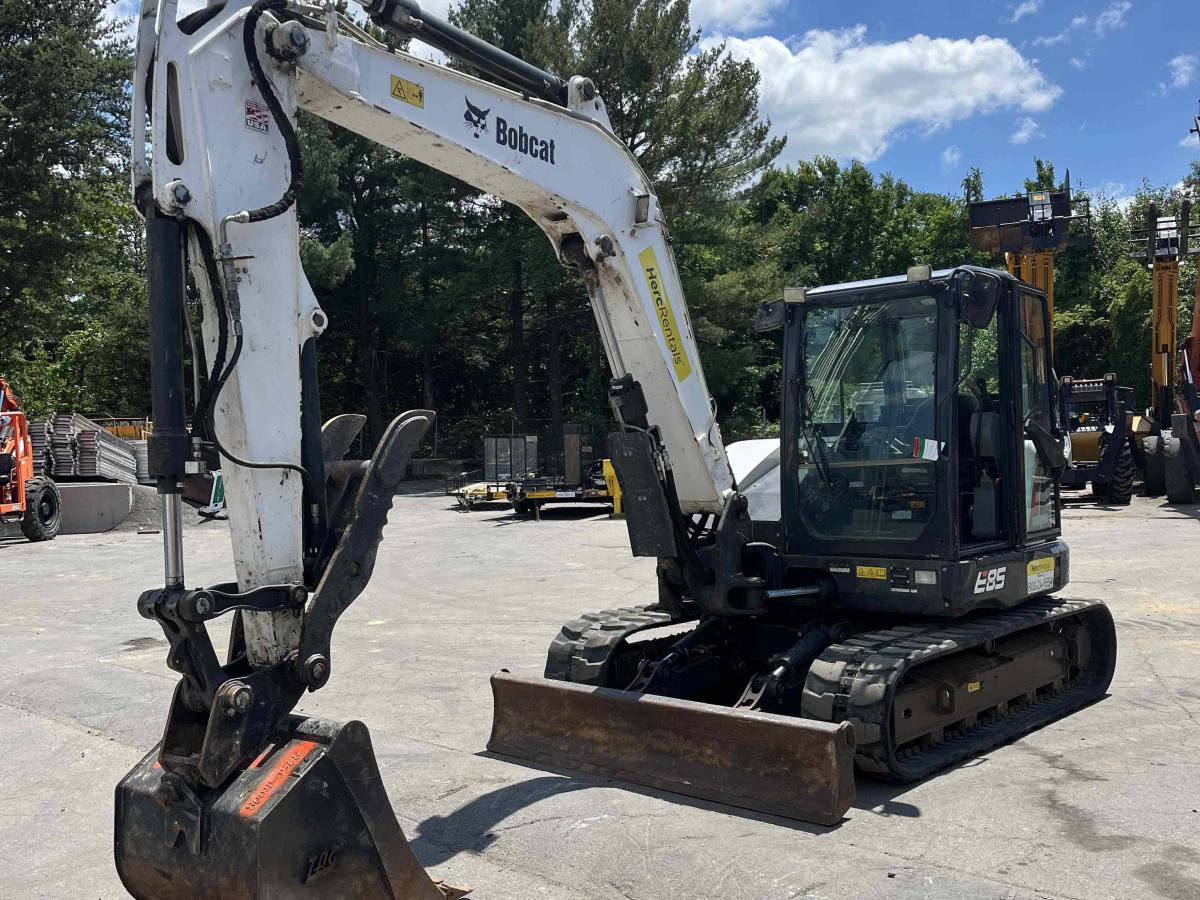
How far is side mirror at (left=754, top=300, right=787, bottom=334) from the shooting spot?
713 cm

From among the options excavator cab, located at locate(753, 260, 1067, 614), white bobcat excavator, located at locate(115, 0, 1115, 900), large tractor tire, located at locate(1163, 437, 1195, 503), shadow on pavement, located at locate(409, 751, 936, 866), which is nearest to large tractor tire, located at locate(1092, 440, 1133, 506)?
large tractor tire, located at locate(1163, 437, 1195, 503)

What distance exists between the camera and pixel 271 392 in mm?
4215

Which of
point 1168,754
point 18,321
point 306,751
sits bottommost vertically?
point 1168,754

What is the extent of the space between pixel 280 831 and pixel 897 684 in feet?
10.8

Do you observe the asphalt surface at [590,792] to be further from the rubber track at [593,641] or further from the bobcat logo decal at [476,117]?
the bobcat logo decal at [476,117]

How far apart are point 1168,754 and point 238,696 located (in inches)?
203

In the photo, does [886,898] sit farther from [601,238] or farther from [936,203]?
[936,203]

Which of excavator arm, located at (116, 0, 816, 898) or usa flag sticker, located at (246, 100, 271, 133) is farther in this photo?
usa flag sticker, located at (246, 100, 271, 133)

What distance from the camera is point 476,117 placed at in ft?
17.4

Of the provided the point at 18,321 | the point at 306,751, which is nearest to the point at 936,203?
the point at 18,321

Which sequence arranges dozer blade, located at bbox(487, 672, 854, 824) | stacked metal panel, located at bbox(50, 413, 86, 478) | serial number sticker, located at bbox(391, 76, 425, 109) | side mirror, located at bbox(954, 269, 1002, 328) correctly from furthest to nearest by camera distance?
stacked metal panel, located at bbox(50, 413, 86, 478)
side mirror, located at bbox(954, 269, 1002, 328)
dozer blade, located at bbox(487, 672, 854, 824)
serial number sticker, located at bbox(391, 76, 425, 109)

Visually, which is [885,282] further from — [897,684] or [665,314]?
[897,684]

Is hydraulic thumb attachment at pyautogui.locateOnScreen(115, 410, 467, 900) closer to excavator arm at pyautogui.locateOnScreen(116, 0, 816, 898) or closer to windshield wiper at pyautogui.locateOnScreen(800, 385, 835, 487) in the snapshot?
excavator arm at pyautogui.locateOnScreen(116, 0, 816, 898)

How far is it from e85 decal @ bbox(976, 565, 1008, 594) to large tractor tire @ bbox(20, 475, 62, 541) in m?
19.0
